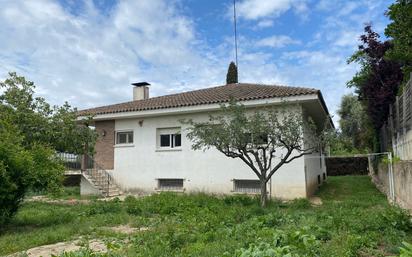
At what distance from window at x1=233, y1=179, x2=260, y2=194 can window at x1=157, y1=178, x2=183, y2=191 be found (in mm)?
2877

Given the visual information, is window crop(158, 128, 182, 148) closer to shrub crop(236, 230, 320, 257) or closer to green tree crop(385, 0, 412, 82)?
green tree crop(385, 0, 412, 82)

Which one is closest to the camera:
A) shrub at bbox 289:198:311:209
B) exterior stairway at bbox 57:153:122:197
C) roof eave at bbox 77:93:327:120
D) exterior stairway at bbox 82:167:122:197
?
shrub at bbox 289:198:311:209

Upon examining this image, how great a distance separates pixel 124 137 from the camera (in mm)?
18531

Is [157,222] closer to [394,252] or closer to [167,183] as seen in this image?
[394,252]

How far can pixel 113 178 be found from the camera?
716 inches

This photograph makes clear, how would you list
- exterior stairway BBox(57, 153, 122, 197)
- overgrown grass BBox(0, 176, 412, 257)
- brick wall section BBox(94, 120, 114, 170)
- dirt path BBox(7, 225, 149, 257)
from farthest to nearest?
1. brick wall section BBox(94, 120, 114, 170)
2. exterior stairway BBox(57, 153, 122, 197)
3. dirt path BBox(7, 225, 149, 257)
4. overgrown grass BBox(0, 176, 412, 257)

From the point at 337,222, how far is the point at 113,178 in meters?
13.5

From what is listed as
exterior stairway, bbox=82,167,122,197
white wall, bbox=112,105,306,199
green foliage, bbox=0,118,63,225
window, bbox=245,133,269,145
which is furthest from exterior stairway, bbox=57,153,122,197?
window, bbox=245,133,269,145

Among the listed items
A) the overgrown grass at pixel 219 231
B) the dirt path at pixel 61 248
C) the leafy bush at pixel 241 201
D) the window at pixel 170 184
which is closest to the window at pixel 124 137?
the window at pixel 170 184

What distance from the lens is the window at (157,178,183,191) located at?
653 inches

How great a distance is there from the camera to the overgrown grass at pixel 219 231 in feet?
17.4

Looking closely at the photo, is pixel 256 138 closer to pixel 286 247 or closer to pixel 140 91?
pixel 286 247

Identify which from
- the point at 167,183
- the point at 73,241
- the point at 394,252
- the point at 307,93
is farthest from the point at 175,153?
the point at 394,252

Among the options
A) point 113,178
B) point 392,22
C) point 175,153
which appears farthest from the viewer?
point 113,178
